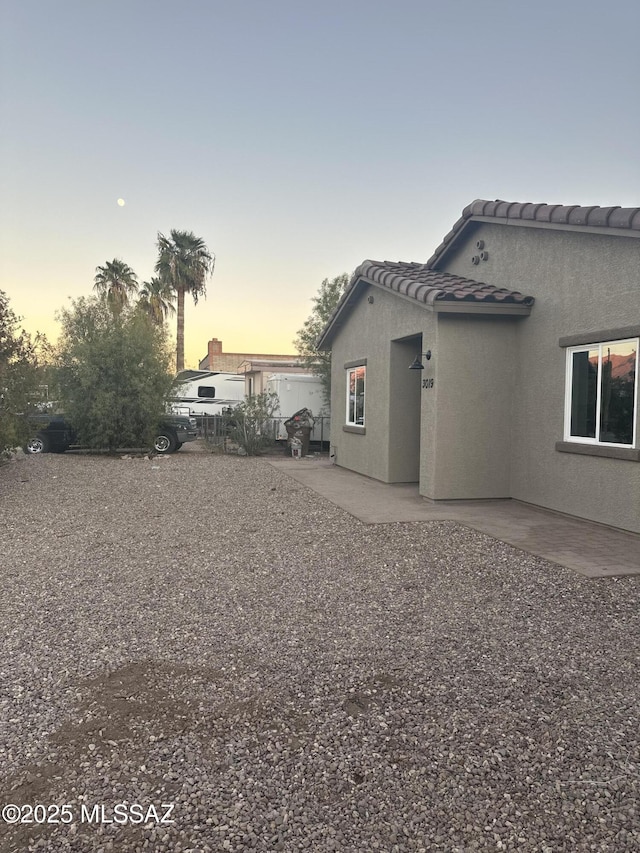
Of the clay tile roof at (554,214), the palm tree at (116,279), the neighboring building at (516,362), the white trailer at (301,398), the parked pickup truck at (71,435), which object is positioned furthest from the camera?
the palm tree at (116,279)

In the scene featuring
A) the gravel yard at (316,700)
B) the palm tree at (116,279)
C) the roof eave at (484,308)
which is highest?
the palm tree at (116,279)

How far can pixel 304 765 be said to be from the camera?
2875 mm

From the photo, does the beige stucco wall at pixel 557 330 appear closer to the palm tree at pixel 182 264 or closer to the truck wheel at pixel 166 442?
the truck wheel at pixel 166 442

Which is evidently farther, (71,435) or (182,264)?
(182,264)

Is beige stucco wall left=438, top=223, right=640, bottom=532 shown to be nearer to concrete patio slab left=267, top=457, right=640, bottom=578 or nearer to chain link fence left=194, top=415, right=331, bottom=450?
concrete patio slab left=267, top=457, right=640, bottom=578

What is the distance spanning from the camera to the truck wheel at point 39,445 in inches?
680

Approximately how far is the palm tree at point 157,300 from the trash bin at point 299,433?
16.9 metres

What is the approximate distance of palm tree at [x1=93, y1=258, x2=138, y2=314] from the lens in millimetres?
34375

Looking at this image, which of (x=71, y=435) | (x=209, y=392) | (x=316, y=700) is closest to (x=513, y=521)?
(x=316, y=700)

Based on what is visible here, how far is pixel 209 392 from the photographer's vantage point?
2584cm

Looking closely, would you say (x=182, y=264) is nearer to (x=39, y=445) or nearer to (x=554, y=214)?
(x=39, y=445)

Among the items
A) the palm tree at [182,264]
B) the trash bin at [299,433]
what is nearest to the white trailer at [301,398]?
the trash bin at [299,433]

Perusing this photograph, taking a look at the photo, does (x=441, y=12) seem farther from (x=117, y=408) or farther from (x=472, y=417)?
(x=117, y=408)

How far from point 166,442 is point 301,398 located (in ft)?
15.6
